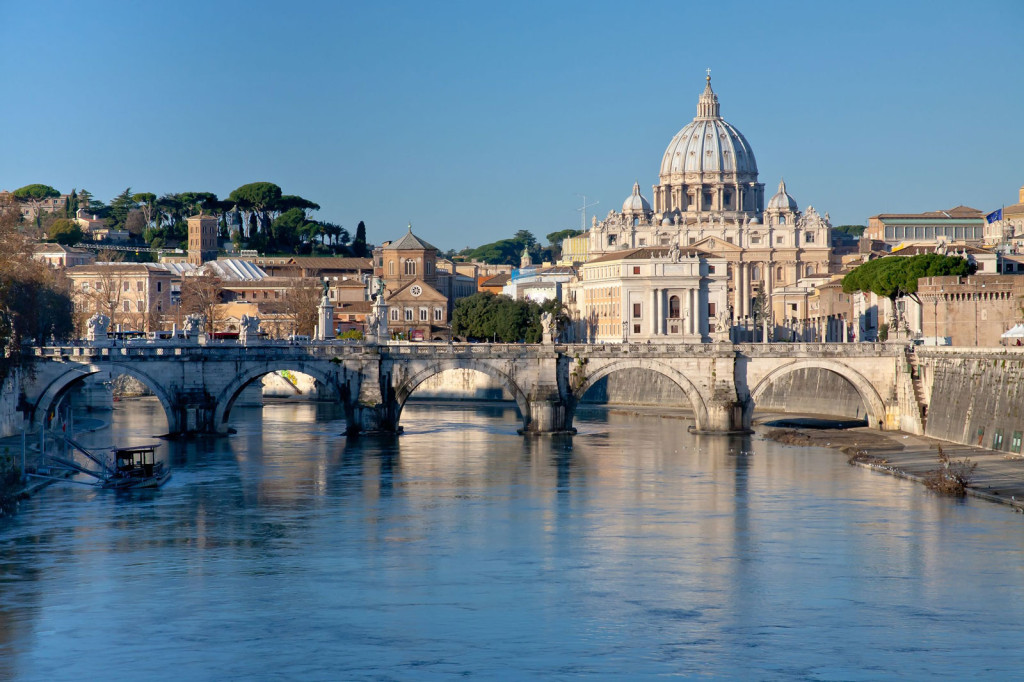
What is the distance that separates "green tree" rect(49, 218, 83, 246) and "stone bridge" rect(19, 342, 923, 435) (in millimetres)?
98351

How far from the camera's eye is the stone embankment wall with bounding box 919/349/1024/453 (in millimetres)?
55781

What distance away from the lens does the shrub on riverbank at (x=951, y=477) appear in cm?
4912

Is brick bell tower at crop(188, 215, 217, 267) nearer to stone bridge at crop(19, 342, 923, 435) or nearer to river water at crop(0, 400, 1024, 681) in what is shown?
stone bridge at crop(19, 342, 923, 435)

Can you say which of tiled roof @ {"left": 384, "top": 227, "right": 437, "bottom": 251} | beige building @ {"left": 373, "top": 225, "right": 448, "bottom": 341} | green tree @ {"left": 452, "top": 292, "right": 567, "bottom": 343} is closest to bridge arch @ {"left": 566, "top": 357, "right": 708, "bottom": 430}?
green tree @ {"left": 452, "top": 292, "right": 567, "bottom": 343}

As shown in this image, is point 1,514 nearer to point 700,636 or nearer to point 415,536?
point 415,536

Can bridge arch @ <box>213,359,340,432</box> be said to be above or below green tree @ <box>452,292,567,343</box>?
below

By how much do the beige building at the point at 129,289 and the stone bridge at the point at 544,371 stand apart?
199ft

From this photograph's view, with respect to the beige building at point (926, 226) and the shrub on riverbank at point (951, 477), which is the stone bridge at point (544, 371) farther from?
the beige building at point (926, 226)

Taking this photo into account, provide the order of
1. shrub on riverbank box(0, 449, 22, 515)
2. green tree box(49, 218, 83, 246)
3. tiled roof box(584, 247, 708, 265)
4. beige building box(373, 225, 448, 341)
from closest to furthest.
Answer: shrub on riverbank box(0, 449, 22, 515) → tiled roof box(584, 247, 708, 265) → beige building box(373, 225, 448, 341) → green tree box(49, 218, 83, 246)

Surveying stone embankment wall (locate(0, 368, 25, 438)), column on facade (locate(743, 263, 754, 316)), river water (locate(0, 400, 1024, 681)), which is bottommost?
river water (locate(0, 400, 1024, 681))

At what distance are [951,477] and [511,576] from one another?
18250 mm

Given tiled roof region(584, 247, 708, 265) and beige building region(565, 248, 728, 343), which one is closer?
beige building region(565, 248, 728, 343)

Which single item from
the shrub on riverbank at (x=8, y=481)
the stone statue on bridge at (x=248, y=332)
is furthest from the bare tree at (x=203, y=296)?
the shrub on riverbank at (x=8, y=481)

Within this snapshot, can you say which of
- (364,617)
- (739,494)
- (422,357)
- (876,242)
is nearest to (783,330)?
(876,242)
